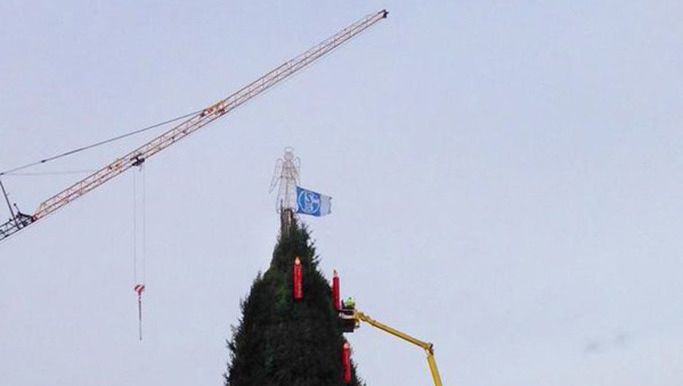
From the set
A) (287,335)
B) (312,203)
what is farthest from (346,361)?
(312,203)

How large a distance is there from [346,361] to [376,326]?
681 inches

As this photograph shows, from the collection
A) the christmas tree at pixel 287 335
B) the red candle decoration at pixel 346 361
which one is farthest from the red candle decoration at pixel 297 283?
the red candle decoration at pixel 346 361

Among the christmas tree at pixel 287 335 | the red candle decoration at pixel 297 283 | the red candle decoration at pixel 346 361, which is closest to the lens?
the christmas tree at pixel 287 335

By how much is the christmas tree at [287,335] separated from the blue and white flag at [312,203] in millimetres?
5123

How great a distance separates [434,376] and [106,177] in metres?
36.3

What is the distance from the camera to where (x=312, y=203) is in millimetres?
45500

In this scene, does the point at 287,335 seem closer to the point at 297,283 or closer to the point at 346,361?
the point at 297,283

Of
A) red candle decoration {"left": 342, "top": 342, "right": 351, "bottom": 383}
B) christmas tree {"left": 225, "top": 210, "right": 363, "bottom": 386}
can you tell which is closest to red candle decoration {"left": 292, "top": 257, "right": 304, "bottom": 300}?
christmas tree {"left": 225, "top": 210, "right": 363, "bottom": 386}

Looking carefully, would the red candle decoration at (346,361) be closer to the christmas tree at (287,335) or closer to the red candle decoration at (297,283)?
the christmas tree at (287,335)

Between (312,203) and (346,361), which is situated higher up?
(312,203)

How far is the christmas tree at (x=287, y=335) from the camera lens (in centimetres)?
3631

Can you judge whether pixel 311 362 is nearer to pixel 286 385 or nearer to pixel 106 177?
pixel 286 385

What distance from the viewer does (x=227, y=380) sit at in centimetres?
3694

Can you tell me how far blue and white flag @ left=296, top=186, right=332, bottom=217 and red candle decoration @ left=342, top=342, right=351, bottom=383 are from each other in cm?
743
